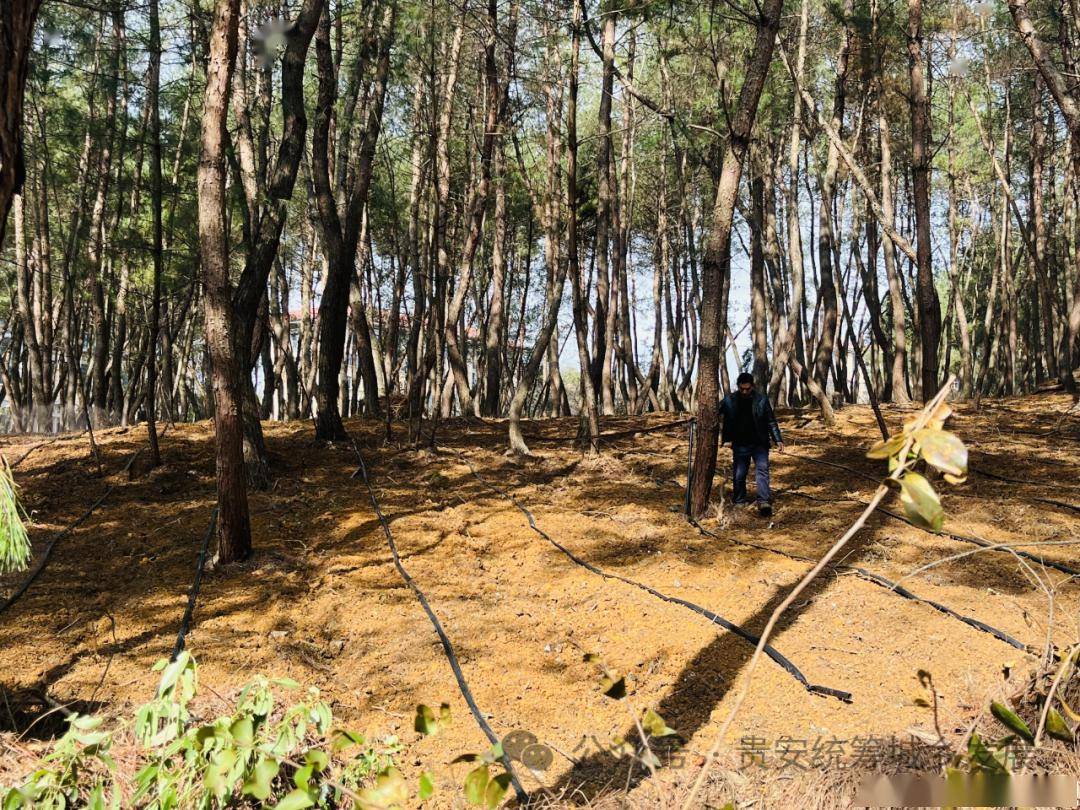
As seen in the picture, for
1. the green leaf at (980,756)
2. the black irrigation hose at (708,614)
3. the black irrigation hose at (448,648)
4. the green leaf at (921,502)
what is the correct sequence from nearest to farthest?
the green leaf at (921,502)
the green leaf at (980,756)
the black irrigation hose at (448,648)
the black irrigation hose at (708,614)

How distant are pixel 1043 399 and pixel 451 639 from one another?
1055cm

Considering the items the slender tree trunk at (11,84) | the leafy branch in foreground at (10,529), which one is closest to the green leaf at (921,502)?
the leafy branch in foreground at (10,529)

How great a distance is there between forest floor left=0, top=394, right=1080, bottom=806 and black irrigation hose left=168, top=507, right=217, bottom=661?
2.8 inches

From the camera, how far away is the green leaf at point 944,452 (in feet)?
2.60

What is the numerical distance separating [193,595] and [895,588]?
4.37m

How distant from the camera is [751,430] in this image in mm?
6152

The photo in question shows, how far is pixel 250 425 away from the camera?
6.79 meters

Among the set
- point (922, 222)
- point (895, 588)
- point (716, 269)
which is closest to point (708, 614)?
point (895, 588)

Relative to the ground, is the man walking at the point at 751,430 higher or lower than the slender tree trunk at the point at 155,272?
lower

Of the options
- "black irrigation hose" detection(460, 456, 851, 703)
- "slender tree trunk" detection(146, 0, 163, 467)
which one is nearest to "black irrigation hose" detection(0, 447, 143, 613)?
"slender tree trunk" detection(146, 0, 163, 467)

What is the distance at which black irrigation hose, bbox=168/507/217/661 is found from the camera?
4.10 metres

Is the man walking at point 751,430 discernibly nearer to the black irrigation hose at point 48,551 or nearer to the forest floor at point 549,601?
the forest floor at point 549,601

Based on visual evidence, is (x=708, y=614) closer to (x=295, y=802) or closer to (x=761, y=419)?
(x=761, y=419)

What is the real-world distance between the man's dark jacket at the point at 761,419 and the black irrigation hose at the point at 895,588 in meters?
0.92
